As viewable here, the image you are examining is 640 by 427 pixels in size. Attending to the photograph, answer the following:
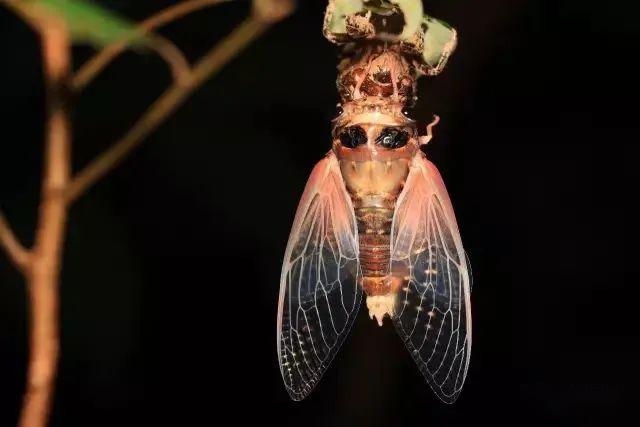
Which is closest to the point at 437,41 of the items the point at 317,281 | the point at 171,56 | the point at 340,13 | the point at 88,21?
the point at 340,13

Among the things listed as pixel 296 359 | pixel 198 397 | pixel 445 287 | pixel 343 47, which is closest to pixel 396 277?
pixel 445 287

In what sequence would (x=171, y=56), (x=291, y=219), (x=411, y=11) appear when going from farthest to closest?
(x=291, y=219) → (x=411, y=11) → (x=171, y=56)

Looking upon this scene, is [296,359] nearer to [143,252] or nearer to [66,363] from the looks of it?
[143,252]

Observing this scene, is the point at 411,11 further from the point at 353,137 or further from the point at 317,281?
the point at 317,281

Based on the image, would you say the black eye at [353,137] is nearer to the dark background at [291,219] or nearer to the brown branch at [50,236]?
the dark background at [291,219]

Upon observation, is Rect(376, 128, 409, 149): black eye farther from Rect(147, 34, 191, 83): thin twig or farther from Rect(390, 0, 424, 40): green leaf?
Rect(147, 34, 191, 83): thin twig

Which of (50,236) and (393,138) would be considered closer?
(50,236)

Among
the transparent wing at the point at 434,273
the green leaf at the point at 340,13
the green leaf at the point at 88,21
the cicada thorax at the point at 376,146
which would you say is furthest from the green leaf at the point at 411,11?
the green leaf at the point at 88,21
